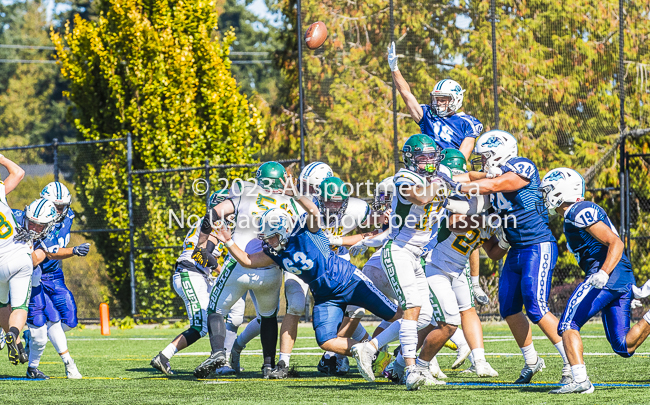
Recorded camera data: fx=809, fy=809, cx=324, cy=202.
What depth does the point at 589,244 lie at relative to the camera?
6.04 metres

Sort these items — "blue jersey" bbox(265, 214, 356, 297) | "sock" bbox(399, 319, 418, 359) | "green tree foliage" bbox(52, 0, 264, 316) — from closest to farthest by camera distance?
1. "sock" bbox(399, 319, 418, 359)
2. "blue jersey" bbox(265, 214, 356, 297)
3. "green tree foliage" bbox(52, 0, 264, 316)

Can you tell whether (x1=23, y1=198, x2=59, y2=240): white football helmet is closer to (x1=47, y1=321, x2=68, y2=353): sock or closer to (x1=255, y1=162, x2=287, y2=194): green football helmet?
(x1=47, y1=321, x2=68, y2=353): sock

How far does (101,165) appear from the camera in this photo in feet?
49.7

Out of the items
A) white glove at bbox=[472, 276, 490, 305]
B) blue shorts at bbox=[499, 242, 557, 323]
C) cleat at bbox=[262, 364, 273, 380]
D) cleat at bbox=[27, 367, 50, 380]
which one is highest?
blue shorts at bbox=[499, 242, 557, 323]

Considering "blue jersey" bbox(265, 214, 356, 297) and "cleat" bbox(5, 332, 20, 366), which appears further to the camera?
"cleat" bbox(5, 332, 20, 366)

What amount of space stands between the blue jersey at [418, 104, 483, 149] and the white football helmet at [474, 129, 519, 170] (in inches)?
59.4

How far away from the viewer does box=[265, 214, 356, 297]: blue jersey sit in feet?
21.2

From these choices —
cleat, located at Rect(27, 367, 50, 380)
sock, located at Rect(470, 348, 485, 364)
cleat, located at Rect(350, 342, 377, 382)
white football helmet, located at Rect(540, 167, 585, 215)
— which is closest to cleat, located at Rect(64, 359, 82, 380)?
cleat, located at Rect(27, 367, 50, 380)

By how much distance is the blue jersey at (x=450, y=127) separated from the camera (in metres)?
7.95

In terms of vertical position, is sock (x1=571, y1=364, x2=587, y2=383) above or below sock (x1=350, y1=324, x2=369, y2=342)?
above

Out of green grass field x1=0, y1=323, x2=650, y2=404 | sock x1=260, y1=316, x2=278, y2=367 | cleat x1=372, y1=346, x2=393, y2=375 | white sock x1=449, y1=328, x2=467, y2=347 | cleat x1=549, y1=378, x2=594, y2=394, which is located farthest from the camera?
white sock x1=449, y1=328, x2=467, y2=347

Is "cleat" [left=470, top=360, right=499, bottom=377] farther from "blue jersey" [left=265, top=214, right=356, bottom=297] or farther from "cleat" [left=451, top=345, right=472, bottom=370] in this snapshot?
"blue jersey" [left=265, top=214, right=356, bottom=297]

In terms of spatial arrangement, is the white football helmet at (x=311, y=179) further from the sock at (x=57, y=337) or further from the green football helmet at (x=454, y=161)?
the sock at (x=57, y=337)

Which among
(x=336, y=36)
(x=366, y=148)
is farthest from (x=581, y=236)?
(x=336, y=36)
